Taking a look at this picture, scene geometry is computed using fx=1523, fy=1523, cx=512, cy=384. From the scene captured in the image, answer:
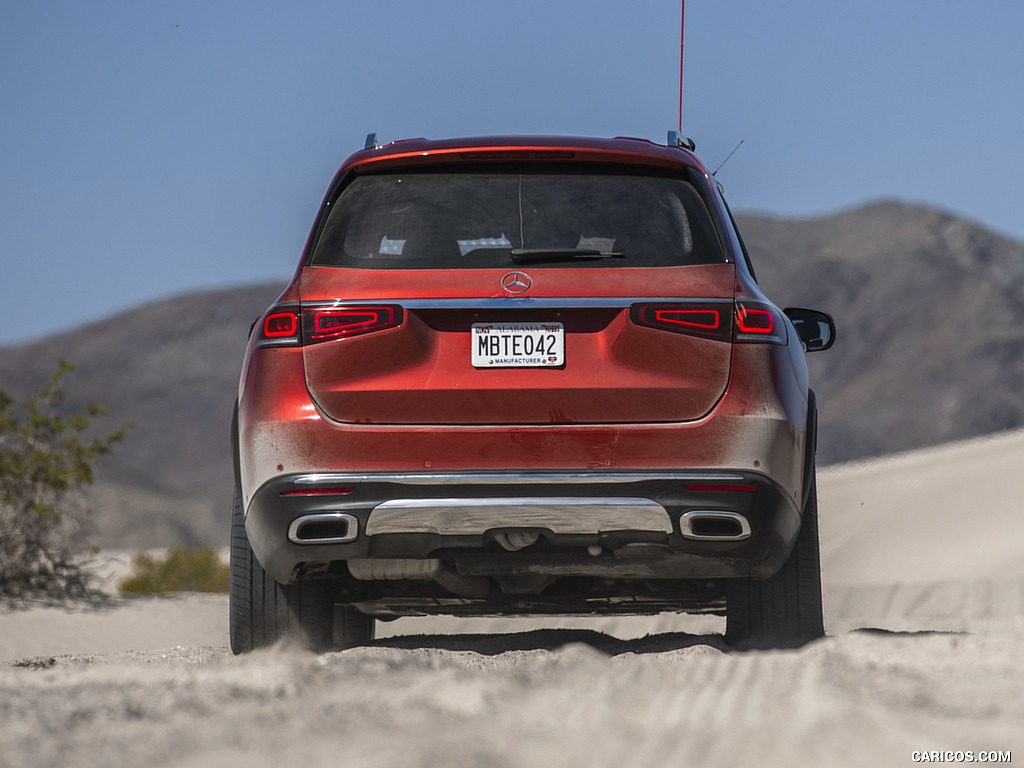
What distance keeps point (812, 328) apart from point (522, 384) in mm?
1672

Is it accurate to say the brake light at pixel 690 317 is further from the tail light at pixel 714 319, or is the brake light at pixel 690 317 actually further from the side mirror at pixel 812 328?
the side mirror at pixel 812 328

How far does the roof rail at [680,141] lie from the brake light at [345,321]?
4.66ft

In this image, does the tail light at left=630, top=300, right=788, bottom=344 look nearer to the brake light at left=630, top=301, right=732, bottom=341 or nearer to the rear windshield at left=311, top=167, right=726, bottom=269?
the brake light at left=630, top=301, right=732, bottom=341

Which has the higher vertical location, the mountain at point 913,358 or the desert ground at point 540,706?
the desert ground at point 540,706

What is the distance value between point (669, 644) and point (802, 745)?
2.41 m

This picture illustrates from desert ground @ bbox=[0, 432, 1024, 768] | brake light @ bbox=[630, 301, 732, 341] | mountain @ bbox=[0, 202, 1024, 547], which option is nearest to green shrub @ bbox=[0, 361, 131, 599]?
desert ground @ bbox=[0, 432, 1024, 768]

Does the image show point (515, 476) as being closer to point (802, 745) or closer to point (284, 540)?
point (284, 540)

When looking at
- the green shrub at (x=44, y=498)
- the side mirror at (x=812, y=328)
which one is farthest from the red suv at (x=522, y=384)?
the green shrub at (x=44, y=498)

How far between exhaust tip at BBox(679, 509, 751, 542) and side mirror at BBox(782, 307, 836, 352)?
4.21 ft

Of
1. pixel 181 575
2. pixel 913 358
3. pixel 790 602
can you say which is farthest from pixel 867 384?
pixel 790 602

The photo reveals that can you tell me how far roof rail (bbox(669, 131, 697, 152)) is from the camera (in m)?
5.60

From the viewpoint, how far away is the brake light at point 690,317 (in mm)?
4738

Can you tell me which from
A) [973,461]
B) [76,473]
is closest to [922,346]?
[973,461]

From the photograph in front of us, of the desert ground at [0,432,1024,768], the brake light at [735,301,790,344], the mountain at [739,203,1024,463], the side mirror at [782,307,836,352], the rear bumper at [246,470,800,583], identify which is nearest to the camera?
the desert ground at [0,432,1024,768]
